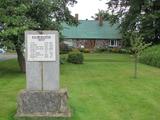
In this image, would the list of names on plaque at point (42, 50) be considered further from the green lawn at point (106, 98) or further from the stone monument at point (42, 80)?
the green lawn at point (106, 98)

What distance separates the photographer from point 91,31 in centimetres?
8594

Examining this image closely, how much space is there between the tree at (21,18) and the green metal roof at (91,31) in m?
56.6

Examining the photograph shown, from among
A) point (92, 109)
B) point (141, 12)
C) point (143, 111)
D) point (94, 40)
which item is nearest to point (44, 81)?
point (92, 109)

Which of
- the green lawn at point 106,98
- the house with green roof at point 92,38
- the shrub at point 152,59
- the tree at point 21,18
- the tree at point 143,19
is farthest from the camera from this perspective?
the house with green roof at point 92,38

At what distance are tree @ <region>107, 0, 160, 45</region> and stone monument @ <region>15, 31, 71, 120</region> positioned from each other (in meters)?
41.8

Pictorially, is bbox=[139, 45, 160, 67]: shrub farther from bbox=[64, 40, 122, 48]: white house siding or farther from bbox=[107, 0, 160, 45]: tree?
bbox=[64, 40, 122, 48]: white house siding

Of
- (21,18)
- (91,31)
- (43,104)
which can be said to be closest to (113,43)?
(91,31)

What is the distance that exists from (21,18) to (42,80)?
40.1 ft

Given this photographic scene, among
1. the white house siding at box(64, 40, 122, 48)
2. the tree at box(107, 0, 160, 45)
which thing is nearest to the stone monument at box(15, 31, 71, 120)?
the tree at box(107, 0, 160, 45)

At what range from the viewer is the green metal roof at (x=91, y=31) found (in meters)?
83.9

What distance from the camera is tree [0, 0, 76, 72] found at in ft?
77.3

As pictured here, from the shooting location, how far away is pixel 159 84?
20000 mm

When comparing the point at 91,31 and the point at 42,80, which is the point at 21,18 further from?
the point at 91,31

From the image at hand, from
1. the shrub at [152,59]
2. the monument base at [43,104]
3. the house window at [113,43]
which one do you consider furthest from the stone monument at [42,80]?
the house window at [113,43]
